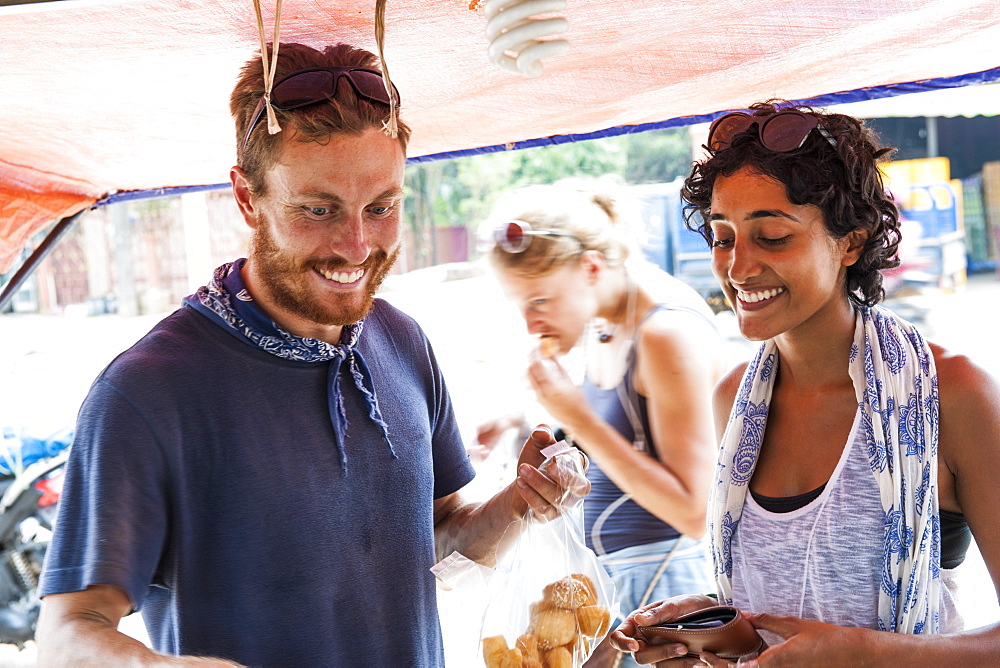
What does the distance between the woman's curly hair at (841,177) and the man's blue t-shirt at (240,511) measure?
0.89 meters

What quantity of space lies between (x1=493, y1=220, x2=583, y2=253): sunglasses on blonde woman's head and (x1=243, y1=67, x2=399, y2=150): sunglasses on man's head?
1009 millimetres

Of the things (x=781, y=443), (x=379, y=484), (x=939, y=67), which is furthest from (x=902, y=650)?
(x=939, y=67)

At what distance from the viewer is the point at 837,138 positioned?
1734mm

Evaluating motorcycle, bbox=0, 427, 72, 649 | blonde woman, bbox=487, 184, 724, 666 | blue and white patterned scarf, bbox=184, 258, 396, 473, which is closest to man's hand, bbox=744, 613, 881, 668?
blue and white patterned scarf, bbox=184, 258, 396, 473

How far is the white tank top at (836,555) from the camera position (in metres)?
1.59

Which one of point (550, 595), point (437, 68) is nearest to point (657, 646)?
point (550, 595)

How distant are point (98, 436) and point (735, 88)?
5.95ft

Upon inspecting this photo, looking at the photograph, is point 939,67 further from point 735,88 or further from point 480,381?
point 480,381

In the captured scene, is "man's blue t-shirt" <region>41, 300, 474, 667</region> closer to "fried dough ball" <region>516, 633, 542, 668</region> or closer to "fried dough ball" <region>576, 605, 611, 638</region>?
"fried dough ball" <region>516, 633, 542, 668</region>

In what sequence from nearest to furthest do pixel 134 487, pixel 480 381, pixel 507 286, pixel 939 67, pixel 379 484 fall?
pixel 134 487 → pixel 379 484 → pixel 939 67 → pixel 507 286 → pixel 480 381

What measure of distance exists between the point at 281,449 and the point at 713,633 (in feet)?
2.65

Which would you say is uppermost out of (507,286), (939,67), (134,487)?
(939,67)

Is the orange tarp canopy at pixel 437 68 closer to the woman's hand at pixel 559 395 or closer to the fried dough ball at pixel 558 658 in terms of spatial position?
the woman's hand at pixel 559 395

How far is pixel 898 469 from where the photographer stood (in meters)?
1.56
